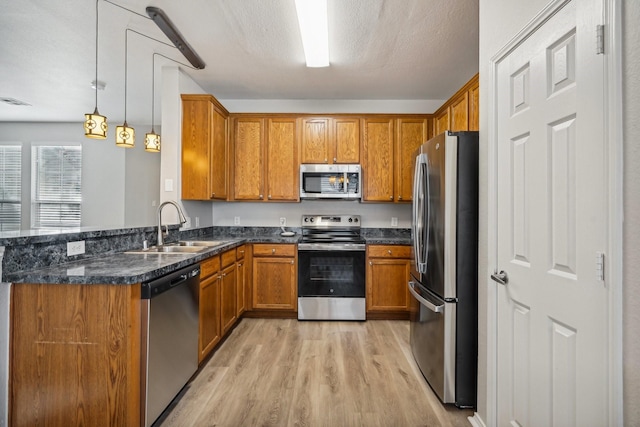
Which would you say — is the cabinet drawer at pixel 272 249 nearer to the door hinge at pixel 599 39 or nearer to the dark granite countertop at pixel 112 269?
the dark granite countertop at pixel 112 269

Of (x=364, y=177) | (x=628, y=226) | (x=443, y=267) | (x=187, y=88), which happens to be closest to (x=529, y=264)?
(x=628, y=226)

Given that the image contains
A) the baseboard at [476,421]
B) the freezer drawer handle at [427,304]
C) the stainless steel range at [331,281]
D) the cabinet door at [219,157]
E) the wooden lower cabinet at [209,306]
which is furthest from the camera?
the stainless steel range at [331,281]

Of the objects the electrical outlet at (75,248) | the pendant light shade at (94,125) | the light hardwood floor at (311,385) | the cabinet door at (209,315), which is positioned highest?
the pendant light shade at (94,125)

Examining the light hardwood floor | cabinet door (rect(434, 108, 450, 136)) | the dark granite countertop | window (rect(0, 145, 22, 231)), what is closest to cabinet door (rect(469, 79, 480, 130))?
cabinet door (rect(434, 108, 450, 136))

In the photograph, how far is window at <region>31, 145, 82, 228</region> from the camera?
5.77 m

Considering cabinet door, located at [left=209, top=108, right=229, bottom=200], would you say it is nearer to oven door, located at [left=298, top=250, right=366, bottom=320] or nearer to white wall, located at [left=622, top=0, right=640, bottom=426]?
oven door, located at [left=298, top=250, right=366, bottom=320]

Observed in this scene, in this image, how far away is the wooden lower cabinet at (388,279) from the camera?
11.8 ft

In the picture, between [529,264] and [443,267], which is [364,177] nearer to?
[443,267]

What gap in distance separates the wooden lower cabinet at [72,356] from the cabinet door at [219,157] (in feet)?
6.26

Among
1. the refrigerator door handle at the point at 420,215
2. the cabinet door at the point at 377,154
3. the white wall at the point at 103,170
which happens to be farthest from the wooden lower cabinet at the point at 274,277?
the white wall at the point at 103,170

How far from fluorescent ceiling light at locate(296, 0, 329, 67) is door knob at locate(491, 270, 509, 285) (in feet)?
6.61

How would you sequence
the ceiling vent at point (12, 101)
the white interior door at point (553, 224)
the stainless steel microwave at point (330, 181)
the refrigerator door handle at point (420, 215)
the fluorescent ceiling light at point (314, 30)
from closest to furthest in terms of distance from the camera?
the white interior door at point (553, 224)
the fluorescent ceiling light at point (314, 30)
the refrigerator door handle at point (420, 215)
the stainless steel microwave at point (330, 181)
the ceiling vent at point (12, 101)

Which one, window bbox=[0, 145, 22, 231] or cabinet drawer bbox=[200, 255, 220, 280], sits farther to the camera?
window bbox=[0, 145, 22, 231]

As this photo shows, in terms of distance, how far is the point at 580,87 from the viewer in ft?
3.57
